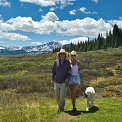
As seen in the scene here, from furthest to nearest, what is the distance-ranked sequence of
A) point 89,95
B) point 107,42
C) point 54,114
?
point 107,42 → point 89,95 → point 54,114

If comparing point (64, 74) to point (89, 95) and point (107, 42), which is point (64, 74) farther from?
point (107, 42)

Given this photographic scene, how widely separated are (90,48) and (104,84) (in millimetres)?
128367

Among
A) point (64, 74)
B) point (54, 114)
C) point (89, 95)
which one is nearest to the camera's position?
point (54, 114)

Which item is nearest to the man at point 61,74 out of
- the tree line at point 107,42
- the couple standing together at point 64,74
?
the couple standing together at point 64,74

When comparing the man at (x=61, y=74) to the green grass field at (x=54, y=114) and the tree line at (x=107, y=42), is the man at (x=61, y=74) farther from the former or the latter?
the tree line at (x=107, y=42)

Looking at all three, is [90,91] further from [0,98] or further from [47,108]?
[0,98]

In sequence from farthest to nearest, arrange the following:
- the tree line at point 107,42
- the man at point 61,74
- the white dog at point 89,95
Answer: the tree line at point 107,42
the white dog at point 89,95
the man at point 61,74

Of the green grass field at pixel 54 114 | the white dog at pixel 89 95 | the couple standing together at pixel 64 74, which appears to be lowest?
the green grass field at pixel 54 114

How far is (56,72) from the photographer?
16.2 meters

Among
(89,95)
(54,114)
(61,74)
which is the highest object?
(61,74)

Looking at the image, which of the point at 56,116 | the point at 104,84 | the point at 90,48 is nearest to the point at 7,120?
the point at 56,116

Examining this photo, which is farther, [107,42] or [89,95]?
[107,42]

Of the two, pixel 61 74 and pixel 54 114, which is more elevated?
pixel 61 74

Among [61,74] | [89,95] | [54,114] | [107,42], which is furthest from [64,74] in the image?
[107,42]
